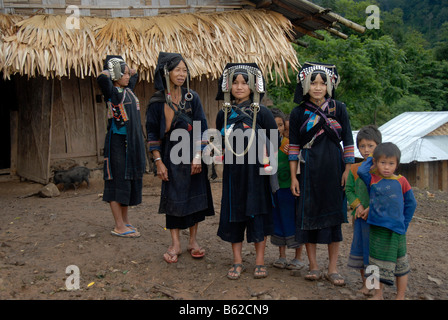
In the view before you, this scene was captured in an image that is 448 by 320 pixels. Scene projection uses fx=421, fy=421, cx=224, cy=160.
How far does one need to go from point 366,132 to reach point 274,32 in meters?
4.74

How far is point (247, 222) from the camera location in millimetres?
3502

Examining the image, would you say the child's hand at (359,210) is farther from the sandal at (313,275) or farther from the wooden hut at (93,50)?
the wooden hut at (93,50)

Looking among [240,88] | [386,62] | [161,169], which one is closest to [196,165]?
[161,169]

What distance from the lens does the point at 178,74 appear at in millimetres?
3713

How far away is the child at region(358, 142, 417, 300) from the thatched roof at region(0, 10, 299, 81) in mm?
4497

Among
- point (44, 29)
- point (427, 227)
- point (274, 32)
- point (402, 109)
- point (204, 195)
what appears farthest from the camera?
point (402, 109)

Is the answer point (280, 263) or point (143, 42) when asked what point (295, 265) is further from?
point (143, 42)

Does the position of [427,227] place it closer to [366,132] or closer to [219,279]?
[366,132]

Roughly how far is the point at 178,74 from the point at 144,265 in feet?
5.69

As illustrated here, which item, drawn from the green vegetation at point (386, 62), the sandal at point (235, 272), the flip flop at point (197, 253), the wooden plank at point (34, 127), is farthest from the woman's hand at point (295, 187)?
the green vegetation at point (386, 62)

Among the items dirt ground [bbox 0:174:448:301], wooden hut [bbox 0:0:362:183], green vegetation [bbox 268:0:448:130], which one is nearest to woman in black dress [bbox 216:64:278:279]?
dirt ground [bbox 0:174:448:301]

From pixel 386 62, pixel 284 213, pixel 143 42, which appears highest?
pixel 386 62

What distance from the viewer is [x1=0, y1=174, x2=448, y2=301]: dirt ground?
128 inches

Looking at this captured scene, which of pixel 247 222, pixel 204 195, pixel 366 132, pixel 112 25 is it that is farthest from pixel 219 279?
pixel 112 25
